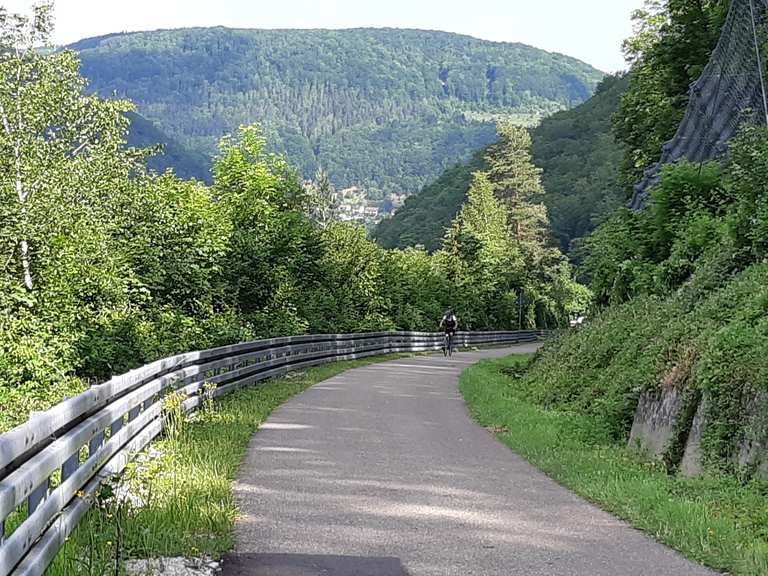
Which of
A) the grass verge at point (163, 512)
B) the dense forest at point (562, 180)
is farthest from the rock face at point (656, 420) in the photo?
the dense forest at point (562, 180)

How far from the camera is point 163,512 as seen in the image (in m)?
6.94

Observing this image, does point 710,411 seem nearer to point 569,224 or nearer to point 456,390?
point 456,390

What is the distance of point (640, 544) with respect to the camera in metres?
7.16

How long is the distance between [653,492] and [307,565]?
382 centimetres

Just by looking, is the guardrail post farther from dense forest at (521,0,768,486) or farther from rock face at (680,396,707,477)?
rock face at (680,396,707,477)

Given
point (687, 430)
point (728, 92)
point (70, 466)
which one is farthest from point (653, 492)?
Result: point (728, 92)

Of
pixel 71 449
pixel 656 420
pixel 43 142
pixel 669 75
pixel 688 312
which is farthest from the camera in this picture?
pixel 669 75

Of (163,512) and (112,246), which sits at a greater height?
(112,246)

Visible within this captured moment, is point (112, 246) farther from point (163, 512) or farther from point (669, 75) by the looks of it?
point (669, 75)

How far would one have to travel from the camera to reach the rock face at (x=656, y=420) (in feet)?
35.3

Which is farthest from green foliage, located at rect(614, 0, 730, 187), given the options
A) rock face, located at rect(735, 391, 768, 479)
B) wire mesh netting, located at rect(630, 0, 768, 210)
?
rock face, located at rect(735, 391, 768, 479)

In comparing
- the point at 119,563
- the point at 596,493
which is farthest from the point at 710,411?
the point at 119,563

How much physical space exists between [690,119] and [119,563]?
73.8 feet

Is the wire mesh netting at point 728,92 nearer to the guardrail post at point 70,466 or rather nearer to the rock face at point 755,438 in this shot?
the rock face at point 755,438
